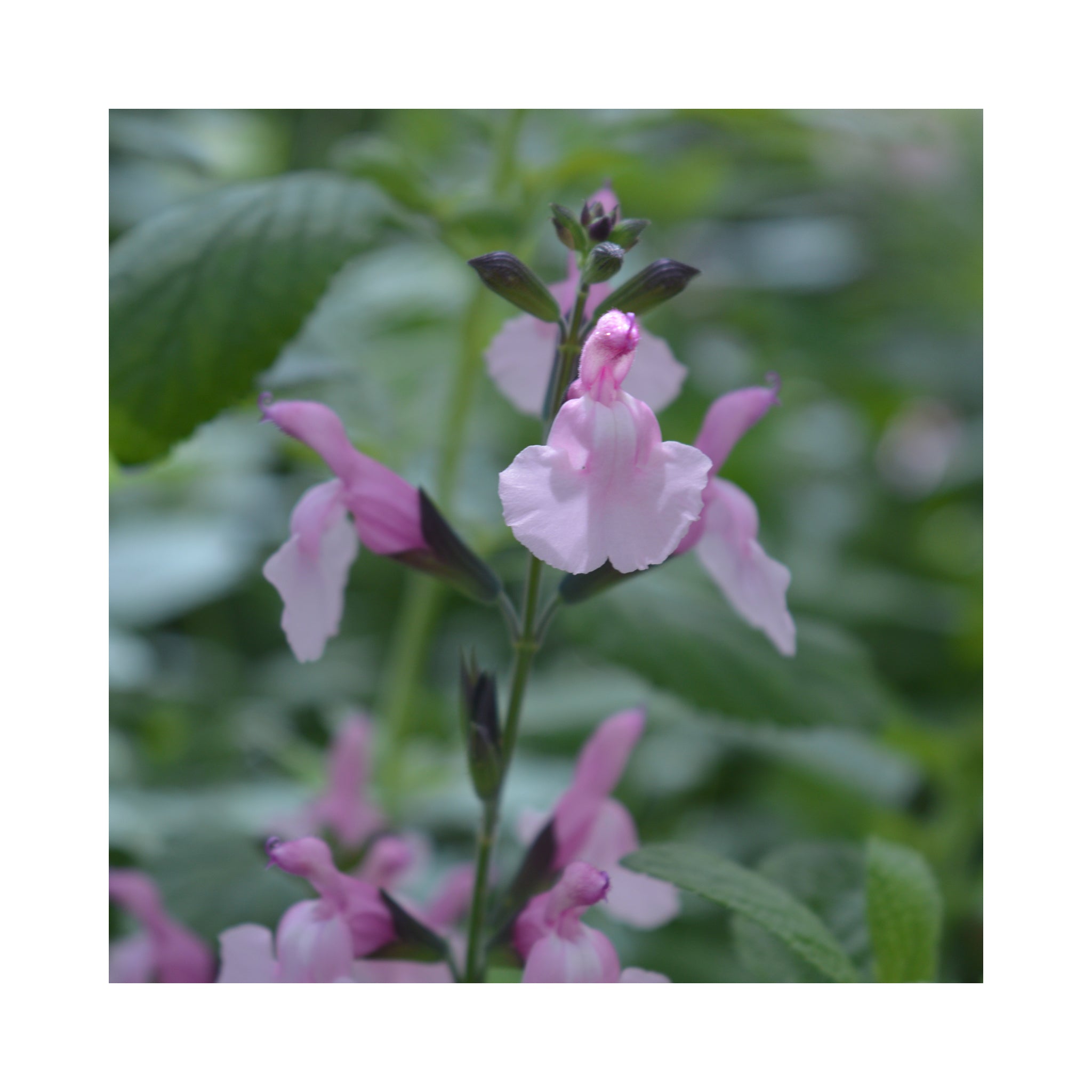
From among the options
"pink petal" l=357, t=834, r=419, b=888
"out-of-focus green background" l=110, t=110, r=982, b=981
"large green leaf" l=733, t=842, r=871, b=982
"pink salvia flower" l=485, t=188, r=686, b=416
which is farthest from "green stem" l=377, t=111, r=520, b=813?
"large green leaf" l=733, t=842, r=871, b=982

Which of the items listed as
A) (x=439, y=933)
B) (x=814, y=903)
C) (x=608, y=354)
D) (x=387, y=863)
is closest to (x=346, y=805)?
(x=387, y=863)

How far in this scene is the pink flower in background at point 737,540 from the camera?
0.66 meters

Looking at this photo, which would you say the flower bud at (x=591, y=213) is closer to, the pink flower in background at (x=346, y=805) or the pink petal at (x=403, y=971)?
the pink petal at (x=403, y=971)

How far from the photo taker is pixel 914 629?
1780 mm

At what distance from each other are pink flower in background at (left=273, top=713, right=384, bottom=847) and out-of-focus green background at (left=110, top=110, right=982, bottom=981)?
0.07 m

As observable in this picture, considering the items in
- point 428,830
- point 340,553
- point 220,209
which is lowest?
point 428,830

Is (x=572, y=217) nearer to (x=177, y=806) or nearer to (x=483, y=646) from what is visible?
(x=177, y=806)

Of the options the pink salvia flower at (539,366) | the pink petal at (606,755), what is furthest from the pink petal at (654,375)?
the pink petal at (606,755)

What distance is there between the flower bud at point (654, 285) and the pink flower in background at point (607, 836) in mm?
332

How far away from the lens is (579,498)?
521 millimetres

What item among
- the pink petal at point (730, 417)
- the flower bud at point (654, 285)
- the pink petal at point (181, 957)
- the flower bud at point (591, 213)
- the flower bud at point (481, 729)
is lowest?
the pink petal at point (181, 957)

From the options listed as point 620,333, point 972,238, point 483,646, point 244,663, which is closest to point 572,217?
point 620,333

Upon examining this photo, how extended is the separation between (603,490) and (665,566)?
72 cm

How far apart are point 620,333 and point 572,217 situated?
0.27 feet
